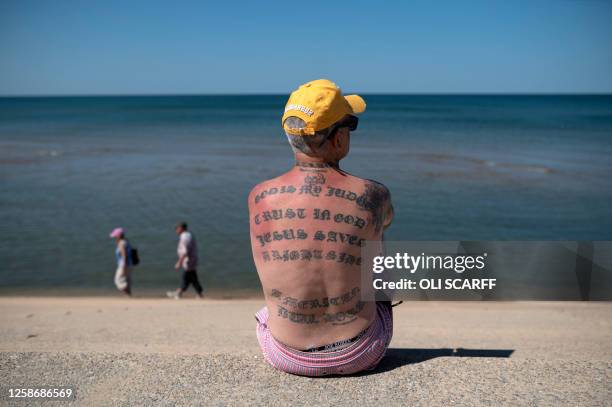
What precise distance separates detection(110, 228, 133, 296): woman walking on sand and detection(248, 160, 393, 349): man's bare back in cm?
783

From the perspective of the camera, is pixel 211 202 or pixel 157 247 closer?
pixel 157 247

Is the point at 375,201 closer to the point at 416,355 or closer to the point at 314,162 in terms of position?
the point at 314,162

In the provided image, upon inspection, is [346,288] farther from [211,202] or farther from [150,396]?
[211,202]

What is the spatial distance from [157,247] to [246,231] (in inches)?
94.4

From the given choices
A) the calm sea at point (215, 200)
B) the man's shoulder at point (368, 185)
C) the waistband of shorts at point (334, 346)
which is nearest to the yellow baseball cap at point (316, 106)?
the man's shoulder at point (368, 185)

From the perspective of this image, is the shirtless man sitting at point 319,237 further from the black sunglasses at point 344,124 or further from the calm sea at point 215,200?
the calm sea at point 215,200

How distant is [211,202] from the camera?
19078 millimetres

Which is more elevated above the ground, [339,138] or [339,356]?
[339,138]

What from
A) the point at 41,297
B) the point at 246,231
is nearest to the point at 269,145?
the point at 246,231

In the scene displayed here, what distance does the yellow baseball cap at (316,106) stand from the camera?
3.03 m

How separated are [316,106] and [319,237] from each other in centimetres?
69

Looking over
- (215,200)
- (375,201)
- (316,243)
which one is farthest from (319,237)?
(215,200)

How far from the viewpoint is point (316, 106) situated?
9.93ft

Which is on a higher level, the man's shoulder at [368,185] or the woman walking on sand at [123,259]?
the man's shoulder at [368,185]
